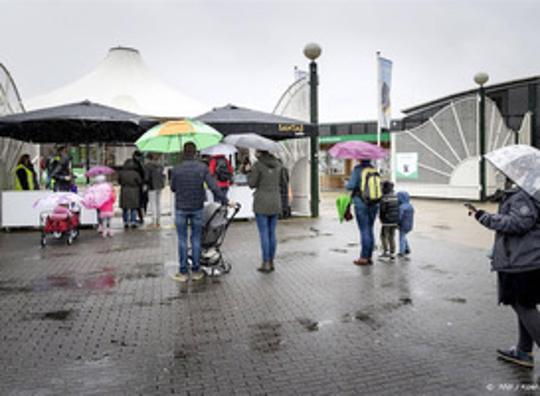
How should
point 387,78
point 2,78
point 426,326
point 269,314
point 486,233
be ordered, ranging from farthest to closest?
point 387,78 → point 2,78 → point 486,233 → point 269,314 → point 426,326

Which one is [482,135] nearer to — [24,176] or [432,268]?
[432,268]

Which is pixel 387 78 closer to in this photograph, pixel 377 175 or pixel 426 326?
pixel 377 175

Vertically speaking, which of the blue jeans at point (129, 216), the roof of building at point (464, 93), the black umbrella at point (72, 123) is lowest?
the blue jeans at point (129, 216)

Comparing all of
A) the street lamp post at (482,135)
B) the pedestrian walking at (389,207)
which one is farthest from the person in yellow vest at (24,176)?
the street lamp post at (482,135)

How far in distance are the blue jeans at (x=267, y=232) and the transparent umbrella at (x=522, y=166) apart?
407cm

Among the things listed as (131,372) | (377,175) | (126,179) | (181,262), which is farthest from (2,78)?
(131,372)

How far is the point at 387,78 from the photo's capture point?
1568cm

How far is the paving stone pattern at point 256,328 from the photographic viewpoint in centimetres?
389

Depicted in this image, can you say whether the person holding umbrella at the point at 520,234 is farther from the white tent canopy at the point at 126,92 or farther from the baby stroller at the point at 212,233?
the white tent canopy at the point at 126,92

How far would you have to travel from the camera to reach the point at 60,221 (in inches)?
405

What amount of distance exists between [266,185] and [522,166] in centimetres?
416

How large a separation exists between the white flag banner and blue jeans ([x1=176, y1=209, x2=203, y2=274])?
9.67m

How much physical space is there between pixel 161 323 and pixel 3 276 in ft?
11.5

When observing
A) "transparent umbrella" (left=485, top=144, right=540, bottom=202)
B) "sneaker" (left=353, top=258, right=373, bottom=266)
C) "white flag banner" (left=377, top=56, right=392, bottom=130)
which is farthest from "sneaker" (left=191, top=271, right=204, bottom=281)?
"white flag banner" (left=377, top=56, right=392, bottom=130)
